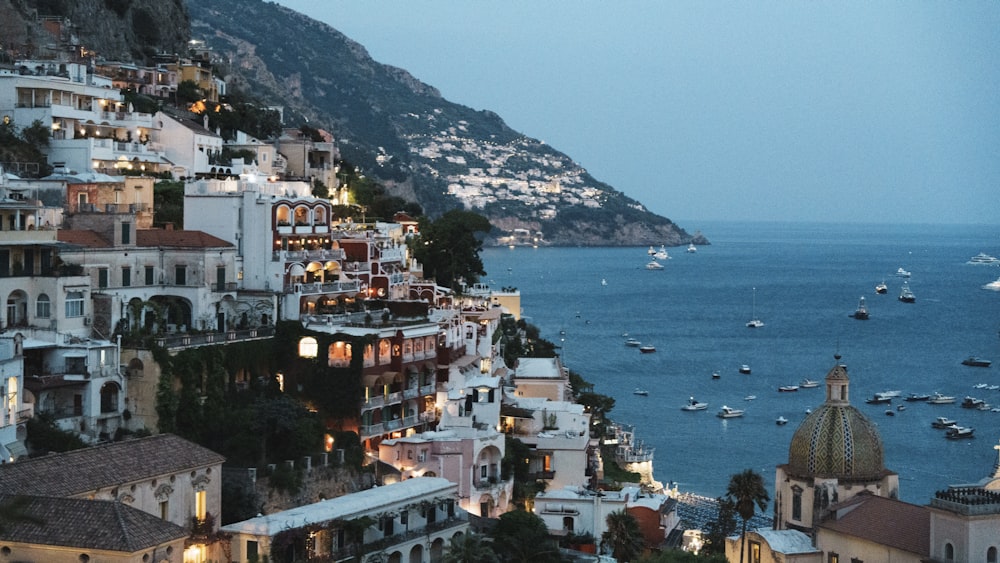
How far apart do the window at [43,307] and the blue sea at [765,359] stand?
37.3 m

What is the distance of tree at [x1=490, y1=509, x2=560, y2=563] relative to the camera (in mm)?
38906

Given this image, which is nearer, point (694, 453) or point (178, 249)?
point (178, 249)

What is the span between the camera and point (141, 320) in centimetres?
4472

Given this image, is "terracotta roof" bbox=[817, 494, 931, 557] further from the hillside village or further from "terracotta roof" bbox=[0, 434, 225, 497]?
"terracotta roof" bbox=[0, 434, 225, 497]

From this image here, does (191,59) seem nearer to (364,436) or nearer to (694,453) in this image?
(694,453)

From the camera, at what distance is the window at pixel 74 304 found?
135 feet

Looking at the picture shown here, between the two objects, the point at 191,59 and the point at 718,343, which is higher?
the point at 191,59

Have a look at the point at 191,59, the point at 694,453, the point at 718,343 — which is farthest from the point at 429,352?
the point at 718,343

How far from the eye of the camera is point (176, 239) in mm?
47406

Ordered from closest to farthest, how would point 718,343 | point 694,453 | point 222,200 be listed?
point 222,200 → point 694,453 → point 718,343

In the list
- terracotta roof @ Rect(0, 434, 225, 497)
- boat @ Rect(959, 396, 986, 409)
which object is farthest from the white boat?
terracotta roof @ Rect(0, 434, 225, 497)

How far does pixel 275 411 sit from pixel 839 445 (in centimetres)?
1675

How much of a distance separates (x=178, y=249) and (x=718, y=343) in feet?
295

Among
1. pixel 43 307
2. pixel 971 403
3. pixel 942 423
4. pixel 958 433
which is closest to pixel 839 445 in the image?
pixel 43 307
